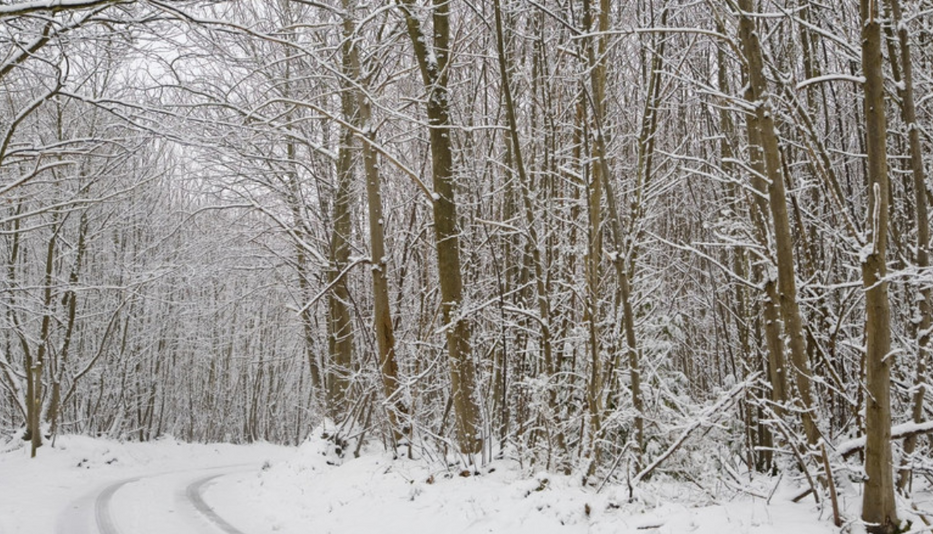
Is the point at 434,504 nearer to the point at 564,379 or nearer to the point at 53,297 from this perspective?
the point at 564,379

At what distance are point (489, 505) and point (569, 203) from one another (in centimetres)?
375

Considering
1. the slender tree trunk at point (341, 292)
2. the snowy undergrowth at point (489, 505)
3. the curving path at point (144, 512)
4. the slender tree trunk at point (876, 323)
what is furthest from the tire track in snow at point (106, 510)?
the slender tree trunk at point (876, 323)

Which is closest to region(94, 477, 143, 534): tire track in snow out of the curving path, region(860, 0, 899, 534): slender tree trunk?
the curving path

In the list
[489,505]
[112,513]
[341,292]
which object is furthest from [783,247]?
[341,292]

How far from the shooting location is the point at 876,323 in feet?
14.0

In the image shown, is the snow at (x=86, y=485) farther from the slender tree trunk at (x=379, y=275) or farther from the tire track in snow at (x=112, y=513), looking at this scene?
the slender tree trunk at (x=379, y=275)

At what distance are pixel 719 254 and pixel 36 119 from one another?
1532 cm

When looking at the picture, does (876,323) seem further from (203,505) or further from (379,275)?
(203,505)

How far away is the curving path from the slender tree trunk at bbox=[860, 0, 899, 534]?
6.66m

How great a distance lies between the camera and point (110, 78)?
57.7ft

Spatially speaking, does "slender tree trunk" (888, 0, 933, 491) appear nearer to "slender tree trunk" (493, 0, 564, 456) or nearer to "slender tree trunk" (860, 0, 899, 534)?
"slender tree trunk" (860, 0, 899, 534)

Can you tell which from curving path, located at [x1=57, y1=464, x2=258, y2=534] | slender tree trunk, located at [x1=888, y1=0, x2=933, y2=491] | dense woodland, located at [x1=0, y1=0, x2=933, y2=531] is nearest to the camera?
slender tree trunk, located at [x1=888, y1=0, x2=933, y2=491]

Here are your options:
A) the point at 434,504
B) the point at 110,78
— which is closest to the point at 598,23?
the point at 434,504

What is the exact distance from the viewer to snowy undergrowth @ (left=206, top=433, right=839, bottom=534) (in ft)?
17.0
